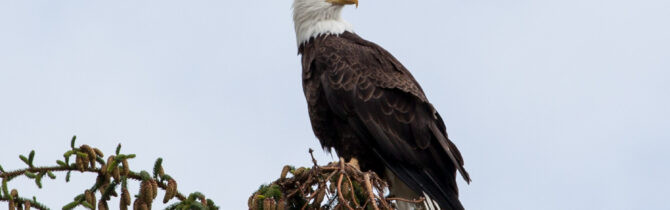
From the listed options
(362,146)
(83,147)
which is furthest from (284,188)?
(362,146)

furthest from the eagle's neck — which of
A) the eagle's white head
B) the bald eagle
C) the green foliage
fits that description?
the green foliage

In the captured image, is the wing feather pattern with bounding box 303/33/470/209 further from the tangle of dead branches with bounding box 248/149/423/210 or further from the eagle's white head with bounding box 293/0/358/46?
the tangle of dead branches with bounding box 248/149/423/210

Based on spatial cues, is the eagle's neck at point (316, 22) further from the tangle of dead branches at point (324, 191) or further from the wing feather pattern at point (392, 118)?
the tangle of dead branches at point (324, 191)

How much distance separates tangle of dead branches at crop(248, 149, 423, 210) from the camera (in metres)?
4.07

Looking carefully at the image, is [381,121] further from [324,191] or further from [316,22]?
[324,191]

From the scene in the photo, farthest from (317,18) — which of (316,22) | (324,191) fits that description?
(324,191)

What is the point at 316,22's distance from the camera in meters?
7.45

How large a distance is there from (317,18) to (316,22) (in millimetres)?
56

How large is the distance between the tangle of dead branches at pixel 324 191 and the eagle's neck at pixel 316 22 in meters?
2.68

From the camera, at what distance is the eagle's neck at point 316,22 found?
24.0 ft

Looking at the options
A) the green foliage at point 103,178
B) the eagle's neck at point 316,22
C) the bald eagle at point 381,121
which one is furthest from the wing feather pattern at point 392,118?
the green foliage at point 103,178

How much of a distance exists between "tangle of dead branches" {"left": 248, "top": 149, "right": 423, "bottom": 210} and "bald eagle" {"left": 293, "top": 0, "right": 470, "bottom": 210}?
68.0 inches

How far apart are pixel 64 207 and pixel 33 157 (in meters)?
0.26

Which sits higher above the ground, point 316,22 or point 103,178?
point 316,22
